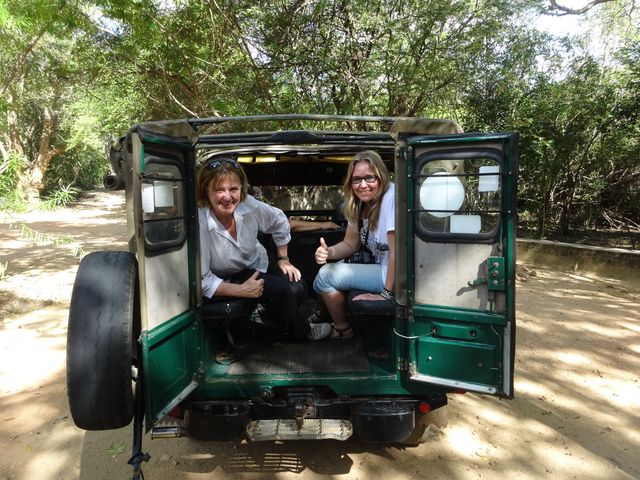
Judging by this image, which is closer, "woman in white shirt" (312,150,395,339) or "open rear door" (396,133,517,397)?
"open rear door" (396,133,517,397)

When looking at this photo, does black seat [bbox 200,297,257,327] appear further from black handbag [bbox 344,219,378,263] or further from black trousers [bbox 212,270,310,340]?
black handbag [bbox 344,219,378,263]

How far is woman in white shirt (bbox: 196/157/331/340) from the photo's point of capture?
3086mm

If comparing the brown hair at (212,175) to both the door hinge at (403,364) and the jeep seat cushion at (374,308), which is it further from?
the door hinge at (403,364)

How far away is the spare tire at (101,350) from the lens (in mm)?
2322

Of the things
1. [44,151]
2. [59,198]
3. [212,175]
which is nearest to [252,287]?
[212,175]

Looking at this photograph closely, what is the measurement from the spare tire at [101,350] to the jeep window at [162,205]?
11.1 inches

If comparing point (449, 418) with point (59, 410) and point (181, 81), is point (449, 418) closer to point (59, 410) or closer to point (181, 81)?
point (59, 410)

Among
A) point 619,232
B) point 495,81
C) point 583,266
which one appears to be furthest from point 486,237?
point 619,232

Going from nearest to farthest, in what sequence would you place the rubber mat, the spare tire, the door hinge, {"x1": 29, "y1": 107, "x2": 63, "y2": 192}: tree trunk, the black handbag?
the spare tire, the door hinge, the rubber mat, the black handbag, {"x1": 29, "y1": 107, "x2": 63, "y2": 192}: tree trunk

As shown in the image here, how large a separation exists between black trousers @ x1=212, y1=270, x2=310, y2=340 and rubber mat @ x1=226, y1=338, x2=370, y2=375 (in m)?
0.17

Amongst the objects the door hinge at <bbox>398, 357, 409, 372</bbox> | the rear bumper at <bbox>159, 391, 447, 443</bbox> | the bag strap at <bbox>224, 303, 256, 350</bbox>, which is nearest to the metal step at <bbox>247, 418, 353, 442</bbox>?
the rear bumper at <bbox>159, 391, 447, 443</bbox>

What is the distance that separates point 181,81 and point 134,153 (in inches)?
316

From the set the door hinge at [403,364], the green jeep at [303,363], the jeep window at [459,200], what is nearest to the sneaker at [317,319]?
the green jeep at [303,363]

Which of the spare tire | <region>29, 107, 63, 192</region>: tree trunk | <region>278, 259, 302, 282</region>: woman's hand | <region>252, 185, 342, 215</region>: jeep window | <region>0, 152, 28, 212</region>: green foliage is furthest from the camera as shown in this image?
<region>29, 107, 63, 192</region>: tree trunk
